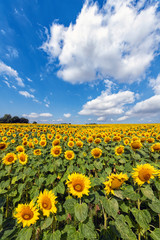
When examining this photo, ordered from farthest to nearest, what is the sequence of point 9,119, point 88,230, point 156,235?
point 9,119 < point 156,235 < point 88,230

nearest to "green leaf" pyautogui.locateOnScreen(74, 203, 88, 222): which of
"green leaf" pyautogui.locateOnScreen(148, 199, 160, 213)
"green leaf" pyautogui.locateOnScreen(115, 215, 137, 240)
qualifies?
"green leaf" pyautogui.locateOnScreen(115, 215, 137, 240)

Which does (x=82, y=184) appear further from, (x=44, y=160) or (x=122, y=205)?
(x=44, y=160)

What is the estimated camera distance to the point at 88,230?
162 centimetres

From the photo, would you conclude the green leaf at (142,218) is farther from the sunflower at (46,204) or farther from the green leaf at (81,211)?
the sunflower at (46,204)

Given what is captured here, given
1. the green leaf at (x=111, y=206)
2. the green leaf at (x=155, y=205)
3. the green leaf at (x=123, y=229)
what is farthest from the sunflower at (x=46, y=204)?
the green leaf at (x=155, y=205)

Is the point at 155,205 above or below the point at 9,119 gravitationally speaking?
below

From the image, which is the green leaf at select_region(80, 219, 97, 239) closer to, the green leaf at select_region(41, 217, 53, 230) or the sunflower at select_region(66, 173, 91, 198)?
the sunflower at select_region(66, 173, 91, 198)

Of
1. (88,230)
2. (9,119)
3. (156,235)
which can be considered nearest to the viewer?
(88,230)

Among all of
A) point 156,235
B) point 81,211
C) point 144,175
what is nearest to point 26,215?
point 81,211

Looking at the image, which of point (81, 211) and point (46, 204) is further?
point (46, 204)

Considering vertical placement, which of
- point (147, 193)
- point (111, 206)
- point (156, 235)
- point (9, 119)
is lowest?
point (156, 235)

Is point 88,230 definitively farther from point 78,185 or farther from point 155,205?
point 155,205

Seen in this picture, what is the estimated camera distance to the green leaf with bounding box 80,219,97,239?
1568 mm

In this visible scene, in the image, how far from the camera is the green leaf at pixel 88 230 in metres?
1.57
